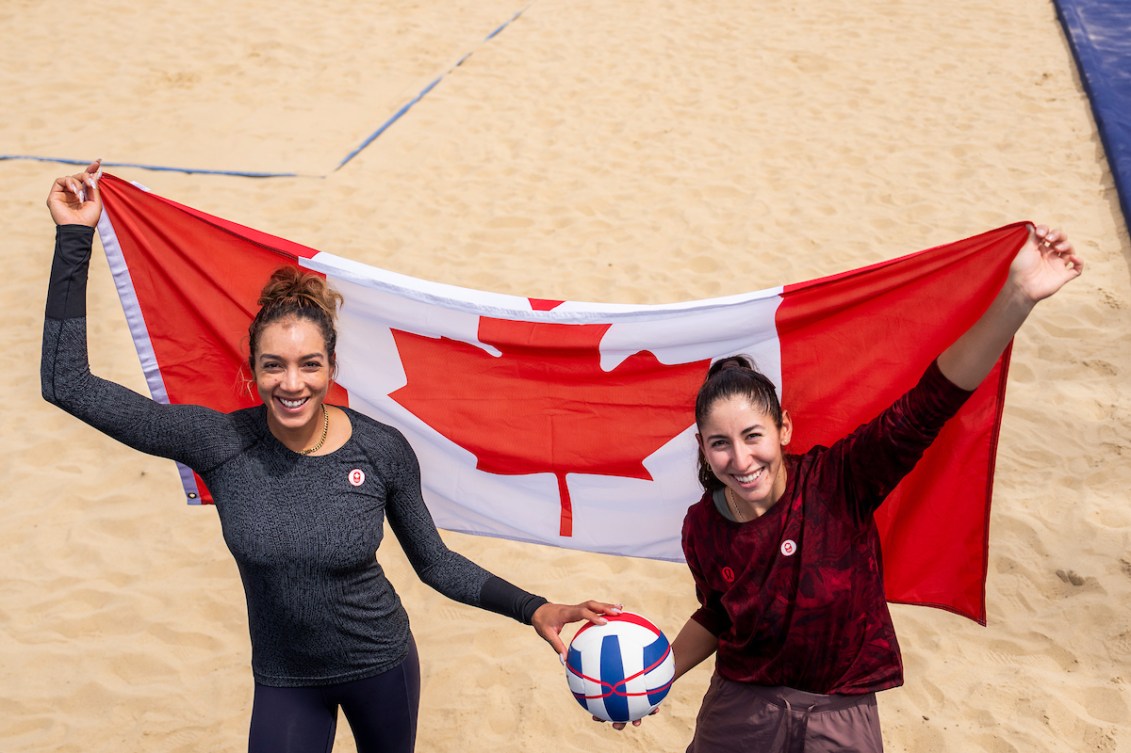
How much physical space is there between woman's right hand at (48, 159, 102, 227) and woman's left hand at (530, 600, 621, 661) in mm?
1628

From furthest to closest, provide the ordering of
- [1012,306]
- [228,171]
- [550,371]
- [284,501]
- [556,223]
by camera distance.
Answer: [228,171]
[556,223]
[550,371]
[284,501]
[1012,306]

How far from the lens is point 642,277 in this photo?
292 inches

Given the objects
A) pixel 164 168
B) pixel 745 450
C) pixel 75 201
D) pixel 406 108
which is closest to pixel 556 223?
pixel 406 108

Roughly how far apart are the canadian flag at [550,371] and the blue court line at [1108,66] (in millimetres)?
5678

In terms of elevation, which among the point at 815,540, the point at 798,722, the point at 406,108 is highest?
the point at 406,108

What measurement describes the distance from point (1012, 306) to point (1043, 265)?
14cm

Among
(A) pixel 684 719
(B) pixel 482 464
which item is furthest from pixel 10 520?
(A) pixel 684 719

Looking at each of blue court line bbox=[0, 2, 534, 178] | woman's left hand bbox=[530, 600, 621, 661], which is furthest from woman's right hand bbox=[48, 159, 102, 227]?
blue court line bbox=[0, 2, 534, 178]

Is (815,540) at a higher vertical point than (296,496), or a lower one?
lower

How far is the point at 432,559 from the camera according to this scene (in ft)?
9.21

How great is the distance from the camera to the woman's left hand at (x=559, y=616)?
261 centimetres

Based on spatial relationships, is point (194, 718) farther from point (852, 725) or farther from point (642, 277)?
point (642, 277)

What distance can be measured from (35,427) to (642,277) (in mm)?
4077

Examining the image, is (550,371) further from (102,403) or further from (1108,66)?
(1108,66)
